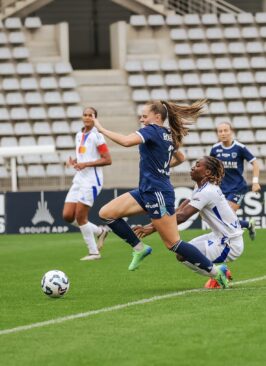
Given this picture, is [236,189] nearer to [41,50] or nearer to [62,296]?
[62,296]

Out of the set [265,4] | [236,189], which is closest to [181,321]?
[236,189]

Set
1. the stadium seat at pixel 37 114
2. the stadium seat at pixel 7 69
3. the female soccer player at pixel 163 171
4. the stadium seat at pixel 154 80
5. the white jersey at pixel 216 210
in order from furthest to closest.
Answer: the stadium seat at pixel 154 80, the stadium seat at pixel 7 69, the stadium seat at pixel 37 114, the white jersey at pixel 216 210, the female soccer player at pixel 163 171

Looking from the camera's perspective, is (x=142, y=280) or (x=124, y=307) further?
(x=142, y=280)

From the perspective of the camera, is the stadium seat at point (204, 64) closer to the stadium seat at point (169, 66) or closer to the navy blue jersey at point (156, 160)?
the stadium seat at point (169, 66)

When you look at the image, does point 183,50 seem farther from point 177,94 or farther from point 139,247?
point 139,247

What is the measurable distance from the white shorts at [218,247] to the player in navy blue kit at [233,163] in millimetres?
4994

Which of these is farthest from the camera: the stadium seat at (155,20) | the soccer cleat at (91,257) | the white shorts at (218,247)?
the stadium seat at (155,20)

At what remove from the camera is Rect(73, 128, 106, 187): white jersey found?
1588cm

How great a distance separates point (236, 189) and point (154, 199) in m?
6.15

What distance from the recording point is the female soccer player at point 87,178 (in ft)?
52.0

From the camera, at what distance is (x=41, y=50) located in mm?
33000

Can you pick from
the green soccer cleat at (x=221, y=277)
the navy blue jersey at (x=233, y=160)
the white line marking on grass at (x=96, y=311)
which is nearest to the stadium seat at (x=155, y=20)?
the navy blue jersey at (x=233, y=160)

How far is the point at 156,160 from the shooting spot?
10.3 metres

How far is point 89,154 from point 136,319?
7810 millimetres
